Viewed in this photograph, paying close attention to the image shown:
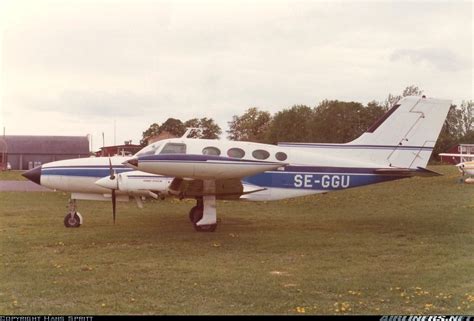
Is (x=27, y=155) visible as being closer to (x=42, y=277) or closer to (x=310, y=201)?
(x=310, y=201)

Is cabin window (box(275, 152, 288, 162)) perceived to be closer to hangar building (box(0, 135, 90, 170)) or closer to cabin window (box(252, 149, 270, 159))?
cabin window (box(252, 149, 270, 159))

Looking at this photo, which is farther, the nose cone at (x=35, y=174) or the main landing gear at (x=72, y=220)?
the nose cone at (x=35, y=174)

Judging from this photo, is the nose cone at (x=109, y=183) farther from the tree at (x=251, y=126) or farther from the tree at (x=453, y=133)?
the tree at (x=453, y=133)

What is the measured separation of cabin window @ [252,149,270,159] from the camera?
41.3 feet

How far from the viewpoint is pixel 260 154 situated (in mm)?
12633

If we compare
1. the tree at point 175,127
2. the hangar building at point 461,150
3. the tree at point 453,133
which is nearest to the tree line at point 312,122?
the tree at point 175,127

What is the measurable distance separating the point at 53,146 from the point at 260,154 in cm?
1569

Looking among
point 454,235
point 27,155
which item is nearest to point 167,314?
point 454,235

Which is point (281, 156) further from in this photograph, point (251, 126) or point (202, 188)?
point (251, 126)

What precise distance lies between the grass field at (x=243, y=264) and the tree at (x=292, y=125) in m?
5.37

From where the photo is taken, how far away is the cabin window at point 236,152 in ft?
40.6

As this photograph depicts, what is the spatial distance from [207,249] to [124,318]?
15.8 ft

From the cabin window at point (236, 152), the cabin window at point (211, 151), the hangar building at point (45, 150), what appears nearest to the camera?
the cabin window at point (211, 151)

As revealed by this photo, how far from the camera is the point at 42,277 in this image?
25.2 feet
